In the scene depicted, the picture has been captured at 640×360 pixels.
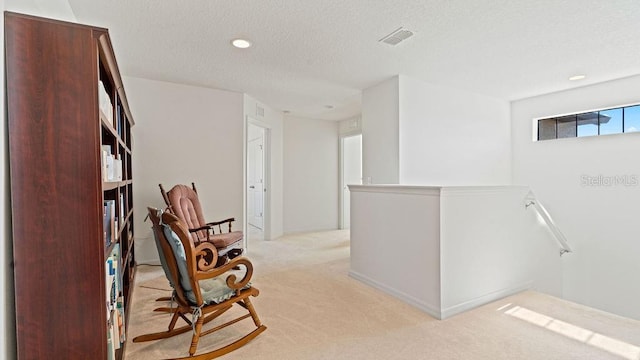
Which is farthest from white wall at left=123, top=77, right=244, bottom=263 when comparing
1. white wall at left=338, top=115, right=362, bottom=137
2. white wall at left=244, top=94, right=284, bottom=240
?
white wall at left=338, top=115, right=362, bottom=137

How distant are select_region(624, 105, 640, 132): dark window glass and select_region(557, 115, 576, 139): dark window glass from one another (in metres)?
0.55

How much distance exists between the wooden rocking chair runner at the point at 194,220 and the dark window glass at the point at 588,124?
489 centimetres

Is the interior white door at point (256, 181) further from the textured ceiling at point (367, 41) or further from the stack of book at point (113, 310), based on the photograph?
the stack of book at point (113, 310)

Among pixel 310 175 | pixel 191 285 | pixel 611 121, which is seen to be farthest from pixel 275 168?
pixel 611 121

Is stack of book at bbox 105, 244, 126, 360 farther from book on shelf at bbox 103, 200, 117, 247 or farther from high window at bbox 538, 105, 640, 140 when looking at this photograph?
high window at bbox 538, 105, 640, 140

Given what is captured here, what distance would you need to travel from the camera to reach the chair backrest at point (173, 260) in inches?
74.5

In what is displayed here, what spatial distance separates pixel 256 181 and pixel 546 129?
539 cm

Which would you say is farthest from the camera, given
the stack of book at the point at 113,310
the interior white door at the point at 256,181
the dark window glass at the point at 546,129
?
the interior white door at the point at 256,181

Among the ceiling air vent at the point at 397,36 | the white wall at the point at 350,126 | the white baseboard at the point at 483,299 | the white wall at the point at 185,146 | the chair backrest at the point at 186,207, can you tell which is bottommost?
the white baseboard at the point at 483,299

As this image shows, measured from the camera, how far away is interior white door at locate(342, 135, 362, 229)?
688 cm

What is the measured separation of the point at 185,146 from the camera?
4.16 meters

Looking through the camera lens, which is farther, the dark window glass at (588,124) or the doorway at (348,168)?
the doorway at (348,168)

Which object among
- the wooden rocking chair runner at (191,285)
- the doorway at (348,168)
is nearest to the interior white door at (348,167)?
the doorway at (348,168)

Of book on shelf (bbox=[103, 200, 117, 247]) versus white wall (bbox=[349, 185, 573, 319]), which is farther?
white wall (bbox=[349, 185, 573, 319])
